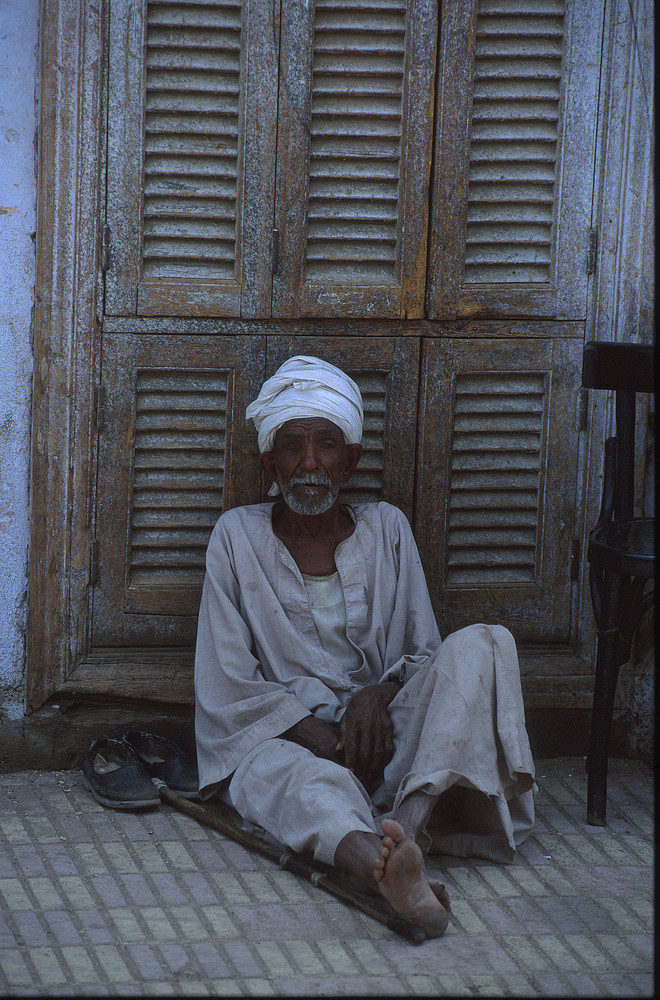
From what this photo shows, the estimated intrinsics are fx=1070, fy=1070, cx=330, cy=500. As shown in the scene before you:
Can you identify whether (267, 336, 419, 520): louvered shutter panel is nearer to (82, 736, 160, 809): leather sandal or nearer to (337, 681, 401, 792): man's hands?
→ (337, 681, 401, 792): man's hands

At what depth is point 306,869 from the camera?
116 inches

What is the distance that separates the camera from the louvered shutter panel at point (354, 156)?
3514 mm

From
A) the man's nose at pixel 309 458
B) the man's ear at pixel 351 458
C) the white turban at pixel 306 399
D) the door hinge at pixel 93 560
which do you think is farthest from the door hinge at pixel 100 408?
the man's ear at pixel 351 458

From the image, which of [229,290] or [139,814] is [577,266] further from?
[139,814]

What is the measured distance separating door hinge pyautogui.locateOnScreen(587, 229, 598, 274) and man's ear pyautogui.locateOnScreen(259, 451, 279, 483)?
1.30 meters

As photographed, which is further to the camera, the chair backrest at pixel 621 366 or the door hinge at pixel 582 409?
the door hinge at pixel 582 409

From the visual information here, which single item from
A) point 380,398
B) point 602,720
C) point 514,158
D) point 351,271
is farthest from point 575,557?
point 514,158

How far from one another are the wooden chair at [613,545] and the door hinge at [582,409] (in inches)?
13.2

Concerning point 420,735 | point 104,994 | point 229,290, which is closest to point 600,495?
point 420,735

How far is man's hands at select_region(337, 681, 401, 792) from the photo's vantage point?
10.4 feet

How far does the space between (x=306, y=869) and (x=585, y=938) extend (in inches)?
29.9

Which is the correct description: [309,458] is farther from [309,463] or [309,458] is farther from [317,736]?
[317,736]

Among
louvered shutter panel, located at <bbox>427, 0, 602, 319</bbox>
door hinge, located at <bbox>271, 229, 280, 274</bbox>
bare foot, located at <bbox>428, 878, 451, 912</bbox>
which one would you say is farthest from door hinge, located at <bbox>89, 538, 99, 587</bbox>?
bare foot, located at <bbox>428, 878, 451, 912</bbox>

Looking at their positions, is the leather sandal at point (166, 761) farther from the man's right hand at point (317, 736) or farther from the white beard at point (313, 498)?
the white beard at point (313, 498)
